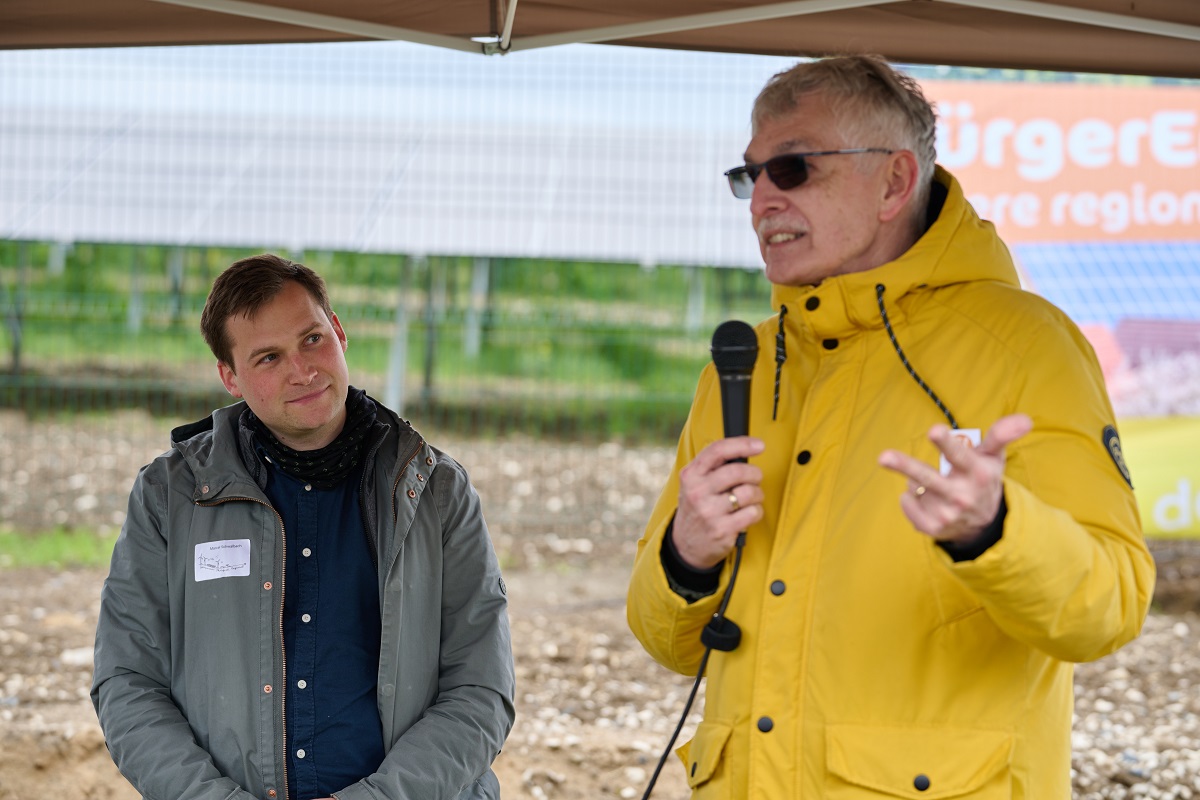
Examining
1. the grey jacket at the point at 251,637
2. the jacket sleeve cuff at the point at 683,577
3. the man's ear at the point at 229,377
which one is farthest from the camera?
the man's ear at the point at 229,377

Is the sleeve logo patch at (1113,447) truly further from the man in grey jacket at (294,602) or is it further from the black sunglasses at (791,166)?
the man in grey jacket at (294,602)

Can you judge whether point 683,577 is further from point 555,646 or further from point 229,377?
point 555,646

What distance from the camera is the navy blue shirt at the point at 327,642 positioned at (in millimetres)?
2820

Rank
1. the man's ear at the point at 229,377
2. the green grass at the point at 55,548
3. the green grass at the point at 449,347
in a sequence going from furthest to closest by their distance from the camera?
the green grass at the point at 449,347 < the green grass at the point at 55,548 < the man's ear at the point at 229,377

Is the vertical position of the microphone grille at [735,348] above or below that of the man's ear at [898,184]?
below

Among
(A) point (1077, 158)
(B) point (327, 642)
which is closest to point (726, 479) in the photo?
(B) point (327, 642)

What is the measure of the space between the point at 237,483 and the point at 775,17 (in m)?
1.97

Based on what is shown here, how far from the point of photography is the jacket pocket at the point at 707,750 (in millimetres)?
2152

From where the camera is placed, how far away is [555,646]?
275 inches

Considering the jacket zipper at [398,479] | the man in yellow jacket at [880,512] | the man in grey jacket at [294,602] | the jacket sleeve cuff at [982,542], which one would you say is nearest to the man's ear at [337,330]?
the man in grey jacket at [294,602]

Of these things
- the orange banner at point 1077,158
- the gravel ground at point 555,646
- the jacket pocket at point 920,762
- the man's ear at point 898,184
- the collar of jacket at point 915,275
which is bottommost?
the gravel ground at point 555,646

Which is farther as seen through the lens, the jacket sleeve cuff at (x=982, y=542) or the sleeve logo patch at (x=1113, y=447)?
the sleeve logo patch at (x=1113, y=447)

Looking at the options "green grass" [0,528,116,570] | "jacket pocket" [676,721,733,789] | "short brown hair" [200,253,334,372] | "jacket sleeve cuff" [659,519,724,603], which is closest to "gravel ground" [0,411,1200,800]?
"green grass" [0,528,116,570]

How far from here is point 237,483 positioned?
2871 millimetres
